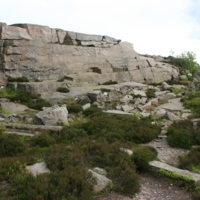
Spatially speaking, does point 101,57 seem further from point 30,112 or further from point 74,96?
point 30,112

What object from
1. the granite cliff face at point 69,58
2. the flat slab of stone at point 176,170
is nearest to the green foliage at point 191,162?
the flat slab of stone at point 176,170

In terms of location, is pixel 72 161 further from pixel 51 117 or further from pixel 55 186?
pixel 51 117

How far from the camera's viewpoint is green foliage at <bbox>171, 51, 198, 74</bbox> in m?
44.7

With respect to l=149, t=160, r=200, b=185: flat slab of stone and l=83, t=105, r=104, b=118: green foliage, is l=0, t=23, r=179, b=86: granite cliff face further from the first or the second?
l=149, t=160, r=200, b=185: flat slab of stone

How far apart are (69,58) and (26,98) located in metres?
8.93

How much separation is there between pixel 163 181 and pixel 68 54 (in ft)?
69.9

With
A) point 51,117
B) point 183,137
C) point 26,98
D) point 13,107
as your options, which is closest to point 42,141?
point 51,117

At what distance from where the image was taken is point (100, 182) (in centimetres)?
658

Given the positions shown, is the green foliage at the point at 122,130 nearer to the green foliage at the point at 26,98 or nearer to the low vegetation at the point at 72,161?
the low vegetation at the point at 72,161

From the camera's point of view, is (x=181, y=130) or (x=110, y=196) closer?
(x=110, y=196)

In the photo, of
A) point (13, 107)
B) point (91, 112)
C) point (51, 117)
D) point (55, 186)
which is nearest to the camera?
point (55, 186)

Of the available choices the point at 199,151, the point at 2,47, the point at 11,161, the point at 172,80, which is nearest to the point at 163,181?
the point at 199,151

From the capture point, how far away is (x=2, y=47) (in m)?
22.9

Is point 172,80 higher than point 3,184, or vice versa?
point 172,80
